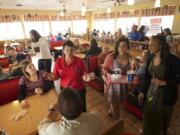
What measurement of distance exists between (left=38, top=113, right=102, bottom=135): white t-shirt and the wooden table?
38cm

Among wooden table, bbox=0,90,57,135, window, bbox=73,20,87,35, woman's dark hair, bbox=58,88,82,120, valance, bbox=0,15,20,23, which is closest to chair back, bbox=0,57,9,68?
wooden table, bbox=0,90,57,135

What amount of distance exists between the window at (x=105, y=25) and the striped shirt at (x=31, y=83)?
8.57 meters

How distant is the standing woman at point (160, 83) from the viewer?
4.72 ft

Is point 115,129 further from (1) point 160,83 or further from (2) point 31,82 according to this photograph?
(2) point 31,82

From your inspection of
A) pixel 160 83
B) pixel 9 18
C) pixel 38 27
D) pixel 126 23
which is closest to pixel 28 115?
pixel 160 83

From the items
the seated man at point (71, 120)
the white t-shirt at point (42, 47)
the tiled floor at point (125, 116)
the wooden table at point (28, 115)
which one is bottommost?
the tiled floor at point (125, 116)

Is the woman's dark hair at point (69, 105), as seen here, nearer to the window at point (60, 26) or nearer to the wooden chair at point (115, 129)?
the wooden chair at point (115, 129)

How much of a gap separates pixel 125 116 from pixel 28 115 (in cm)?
170

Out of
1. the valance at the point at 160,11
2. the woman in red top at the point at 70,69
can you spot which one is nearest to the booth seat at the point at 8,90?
the woman in red top at the point at 70,69

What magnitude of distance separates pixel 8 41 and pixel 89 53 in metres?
7.00

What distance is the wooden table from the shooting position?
1218 millimetres

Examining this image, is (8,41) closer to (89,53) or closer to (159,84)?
(89,53)

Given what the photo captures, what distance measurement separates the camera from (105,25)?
408 inches

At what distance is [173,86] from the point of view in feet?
4.90
